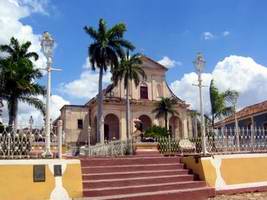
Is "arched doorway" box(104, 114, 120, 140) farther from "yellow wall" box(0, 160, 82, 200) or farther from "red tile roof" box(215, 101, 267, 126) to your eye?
"yellow wall" box(0, 160, 82, 200)

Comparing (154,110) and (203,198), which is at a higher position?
(154,110)

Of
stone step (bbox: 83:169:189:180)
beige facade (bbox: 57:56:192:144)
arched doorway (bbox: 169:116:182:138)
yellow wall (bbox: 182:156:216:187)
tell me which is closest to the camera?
stone step (bbox: 83:169:189:180)

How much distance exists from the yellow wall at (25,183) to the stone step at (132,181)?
46 cm

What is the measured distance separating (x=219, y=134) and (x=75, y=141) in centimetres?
3463

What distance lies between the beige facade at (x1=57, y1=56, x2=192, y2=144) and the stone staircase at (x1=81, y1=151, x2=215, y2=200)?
105 ft

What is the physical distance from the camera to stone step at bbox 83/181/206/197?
9.32 meters

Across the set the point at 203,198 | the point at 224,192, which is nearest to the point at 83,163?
the point at 203,198

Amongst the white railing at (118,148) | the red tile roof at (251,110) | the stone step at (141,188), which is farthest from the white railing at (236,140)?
the red tile roof at (251,110)

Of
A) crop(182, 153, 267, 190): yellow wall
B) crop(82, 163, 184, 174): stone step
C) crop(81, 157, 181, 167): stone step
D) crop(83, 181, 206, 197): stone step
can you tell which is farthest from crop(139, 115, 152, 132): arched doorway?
crop(83, 181, 206, 197): stone step

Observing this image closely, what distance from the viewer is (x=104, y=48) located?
110 feet

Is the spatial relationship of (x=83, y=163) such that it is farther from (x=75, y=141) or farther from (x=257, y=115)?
(x=75, y=141)

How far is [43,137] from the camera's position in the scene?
31.2 ft

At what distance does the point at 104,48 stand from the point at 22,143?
25224 millimetres

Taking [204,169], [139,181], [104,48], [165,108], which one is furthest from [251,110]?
[139,181]
